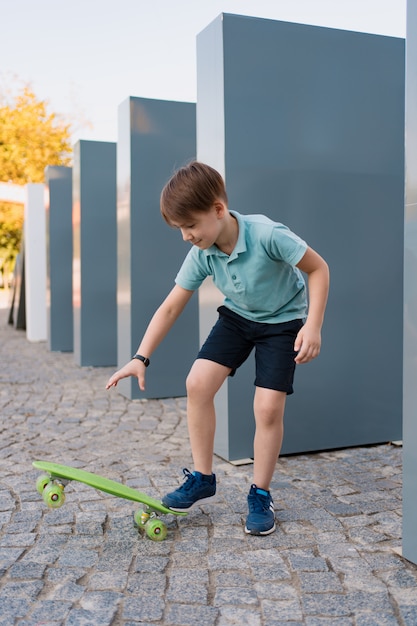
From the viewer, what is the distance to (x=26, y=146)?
95.5ft

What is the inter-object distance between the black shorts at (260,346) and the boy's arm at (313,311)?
23cm

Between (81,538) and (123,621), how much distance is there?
77 cm

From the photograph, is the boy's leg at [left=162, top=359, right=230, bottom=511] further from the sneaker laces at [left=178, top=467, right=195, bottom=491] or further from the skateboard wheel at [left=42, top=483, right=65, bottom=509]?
the skateboard wheel at [left=42, top=483, right=65, bottom=509]

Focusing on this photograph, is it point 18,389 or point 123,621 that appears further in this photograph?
point 18,389

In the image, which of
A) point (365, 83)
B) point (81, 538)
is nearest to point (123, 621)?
point (81, 538)

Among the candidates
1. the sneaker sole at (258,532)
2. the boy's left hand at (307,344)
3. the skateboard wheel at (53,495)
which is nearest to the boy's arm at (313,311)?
the boy's left hand at (307,344)

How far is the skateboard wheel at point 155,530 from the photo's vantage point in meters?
2.97

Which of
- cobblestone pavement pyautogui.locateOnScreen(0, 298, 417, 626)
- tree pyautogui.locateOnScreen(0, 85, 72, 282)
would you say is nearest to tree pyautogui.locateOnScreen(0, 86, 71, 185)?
tree pyautogui.locateOnScreen(0, 85, 72, 282)

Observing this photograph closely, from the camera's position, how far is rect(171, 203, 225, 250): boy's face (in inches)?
114

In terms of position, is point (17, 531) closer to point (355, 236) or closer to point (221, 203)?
point (221, 203)

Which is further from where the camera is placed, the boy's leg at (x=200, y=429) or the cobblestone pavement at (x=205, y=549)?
the boy's leg at (x=200, y=429)

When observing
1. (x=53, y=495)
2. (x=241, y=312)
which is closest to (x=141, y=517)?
(x=53, y=495)

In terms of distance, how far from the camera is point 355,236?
4.54m

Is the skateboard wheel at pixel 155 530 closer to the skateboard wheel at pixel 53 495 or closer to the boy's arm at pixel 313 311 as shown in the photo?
the skateboard wheel at pixel 53 495
